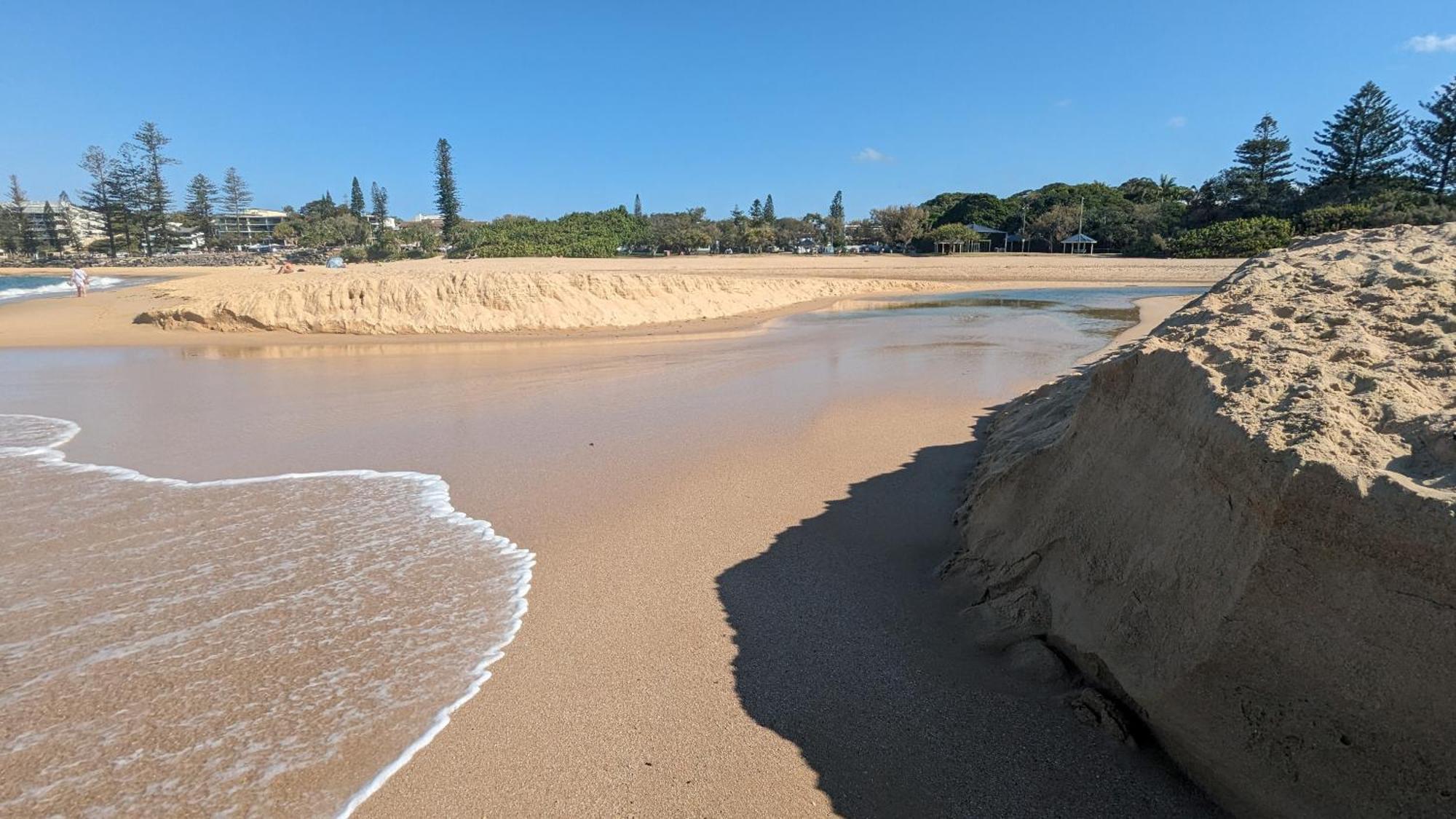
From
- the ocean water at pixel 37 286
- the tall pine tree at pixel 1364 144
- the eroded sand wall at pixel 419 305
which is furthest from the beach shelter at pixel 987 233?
the ocean water at pixel 37 286

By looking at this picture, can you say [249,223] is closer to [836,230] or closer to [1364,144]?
[836,230]

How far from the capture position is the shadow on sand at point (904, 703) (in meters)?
2.54

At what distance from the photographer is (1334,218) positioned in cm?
4531

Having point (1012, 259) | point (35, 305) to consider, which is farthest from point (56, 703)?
point (1012, 259)

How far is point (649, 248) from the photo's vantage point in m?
75.2

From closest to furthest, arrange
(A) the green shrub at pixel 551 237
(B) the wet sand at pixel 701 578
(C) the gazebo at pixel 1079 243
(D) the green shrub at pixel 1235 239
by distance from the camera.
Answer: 1. (B) the wet sand at pixel 701 578
2. (D) the green shrub at pixel 1235 239
3. (A) the green shrub at pixel 551 237
4. (C) the gazebo at pixel 1079 243

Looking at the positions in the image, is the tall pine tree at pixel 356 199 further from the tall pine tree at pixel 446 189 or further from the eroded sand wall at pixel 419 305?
the eroded sand wall at pixel 419 305

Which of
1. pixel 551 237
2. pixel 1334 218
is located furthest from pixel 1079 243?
pixel 551 237

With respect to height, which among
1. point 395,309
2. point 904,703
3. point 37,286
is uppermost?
point 37,286

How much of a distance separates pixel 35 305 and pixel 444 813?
31.4 metres

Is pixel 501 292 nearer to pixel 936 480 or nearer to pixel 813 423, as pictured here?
pixel 813 423

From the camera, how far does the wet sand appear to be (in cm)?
265

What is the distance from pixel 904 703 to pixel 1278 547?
1533 mm

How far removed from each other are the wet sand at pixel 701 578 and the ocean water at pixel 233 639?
302 millimetres
